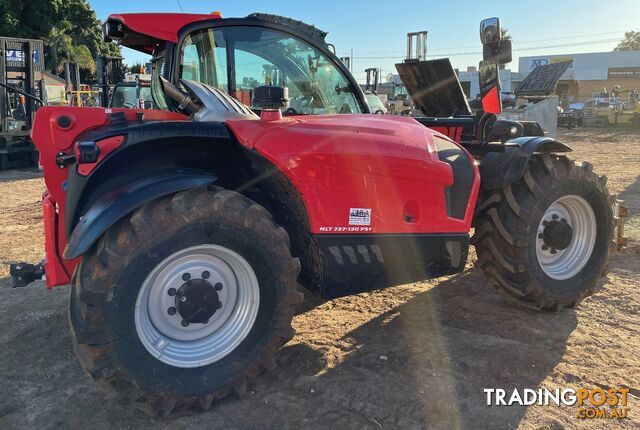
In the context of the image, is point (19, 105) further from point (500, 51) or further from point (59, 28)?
point (59, 28)

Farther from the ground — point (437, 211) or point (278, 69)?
point (278, 69)

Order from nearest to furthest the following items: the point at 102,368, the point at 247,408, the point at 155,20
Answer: the point at 102,368 < the point at 247,408 < the point at 155,20

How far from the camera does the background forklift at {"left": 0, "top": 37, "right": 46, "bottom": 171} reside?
13.1m

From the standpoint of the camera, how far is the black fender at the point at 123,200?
8.51ft

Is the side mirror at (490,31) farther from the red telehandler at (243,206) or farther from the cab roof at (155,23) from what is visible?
the cab roof at (155,23)

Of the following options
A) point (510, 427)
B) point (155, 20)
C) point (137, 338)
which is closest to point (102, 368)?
point (137, 338)

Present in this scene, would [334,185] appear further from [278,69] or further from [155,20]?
[155,20]

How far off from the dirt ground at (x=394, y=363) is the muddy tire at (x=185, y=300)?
0.22m

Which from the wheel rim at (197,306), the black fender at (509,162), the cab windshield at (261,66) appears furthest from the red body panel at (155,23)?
the black fender at (509,162)

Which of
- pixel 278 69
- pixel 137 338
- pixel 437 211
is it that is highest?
pixel 278 69

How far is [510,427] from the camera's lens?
275cm

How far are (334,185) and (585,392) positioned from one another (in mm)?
1917

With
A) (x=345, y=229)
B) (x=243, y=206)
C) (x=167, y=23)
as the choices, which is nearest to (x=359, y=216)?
(x=345, y=229)

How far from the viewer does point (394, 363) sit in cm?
339
